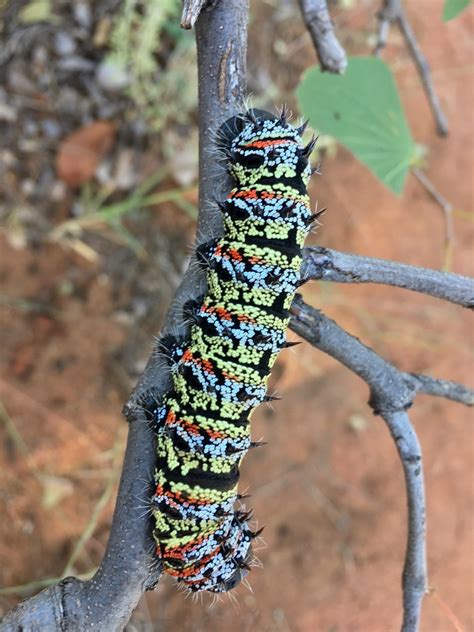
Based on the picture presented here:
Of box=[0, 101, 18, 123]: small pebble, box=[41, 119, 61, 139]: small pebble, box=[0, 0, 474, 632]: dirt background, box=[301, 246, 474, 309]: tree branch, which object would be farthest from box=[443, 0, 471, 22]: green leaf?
box=[0, 101, 18, 123]: small pebble

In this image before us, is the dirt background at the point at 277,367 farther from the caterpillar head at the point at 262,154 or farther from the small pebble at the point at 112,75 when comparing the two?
the caterpillar head at the point at 262,154

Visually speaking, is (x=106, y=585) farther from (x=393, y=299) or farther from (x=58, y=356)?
(x=393, y=299)

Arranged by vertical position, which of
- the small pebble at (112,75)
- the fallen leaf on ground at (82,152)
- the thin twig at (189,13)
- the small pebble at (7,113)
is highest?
the thin twig at (189,13)

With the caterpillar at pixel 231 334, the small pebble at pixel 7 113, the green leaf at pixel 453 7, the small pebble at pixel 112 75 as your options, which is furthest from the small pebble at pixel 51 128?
the green leaf at pixel 453 7

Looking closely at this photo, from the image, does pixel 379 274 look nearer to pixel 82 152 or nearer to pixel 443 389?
pixel 443 389

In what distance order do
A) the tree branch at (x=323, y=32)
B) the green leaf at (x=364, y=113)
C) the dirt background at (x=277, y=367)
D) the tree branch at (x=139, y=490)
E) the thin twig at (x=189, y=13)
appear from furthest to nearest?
the dirt background at (x=277, y=367)
the green leaf at (x=364, y=113)
the tree branch at (x=323, y=32)
the tree branch at (x=139, y=490)
the thin twig at (x=189, y=13)

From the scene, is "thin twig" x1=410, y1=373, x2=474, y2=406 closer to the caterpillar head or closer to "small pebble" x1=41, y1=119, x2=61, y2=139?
the caterpillar head

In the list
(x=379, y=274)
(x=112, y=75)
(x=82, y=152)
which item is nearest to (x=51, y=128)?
(x=82, y=152)

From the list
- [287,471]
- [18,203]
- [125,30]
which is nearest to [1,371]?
[18,203]
